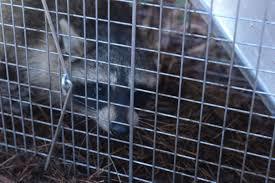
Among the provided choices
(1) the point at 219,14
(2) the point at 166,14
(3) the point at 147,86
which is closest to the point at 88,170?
(3) the point at 147,86

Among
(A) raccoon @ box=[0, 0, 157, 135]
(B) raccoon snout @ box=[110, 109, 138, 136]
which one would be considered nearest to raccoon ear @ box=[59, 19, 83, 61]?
(A) raccoon @ box=[0, 0, 157, 135]

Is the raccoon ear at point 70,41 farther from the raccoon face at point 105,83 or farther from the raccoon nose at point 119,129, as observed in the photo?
the raccoon nose at point 119,129

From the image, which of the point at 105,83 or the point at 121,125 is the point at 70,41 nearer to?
the point at 105,83

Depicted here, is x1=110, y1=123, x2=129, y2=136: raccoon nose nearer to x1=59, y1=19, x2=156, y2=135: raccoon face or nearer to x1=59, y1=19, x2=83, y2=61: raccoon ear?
x1=59, y1=19, x2=156, y2=135: raccoon face

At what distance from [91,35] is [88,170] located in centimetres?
64

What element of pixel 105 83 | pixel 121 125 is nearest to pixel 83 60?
pixel 105 83

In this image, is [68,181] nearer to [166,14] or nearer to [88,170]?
[88,170]

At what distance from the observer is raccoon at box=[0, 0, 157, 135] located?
2.28 meters

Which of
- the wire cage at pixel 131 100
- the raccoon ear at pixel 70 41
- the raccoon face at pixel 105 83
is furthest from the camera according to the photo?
the raccoon face at pixel 105 83

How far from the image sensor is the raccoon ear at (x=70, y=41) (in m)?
2.16

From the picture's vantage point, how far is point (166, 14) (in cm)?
329

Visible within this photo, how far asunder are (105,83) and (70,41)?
235 millimetres

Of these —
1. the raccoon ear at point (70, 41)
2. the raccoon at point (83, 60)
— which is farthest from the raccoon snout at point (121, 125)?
the raccoon ear at point (70, 41)

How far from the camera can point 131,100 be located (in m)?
2.08
